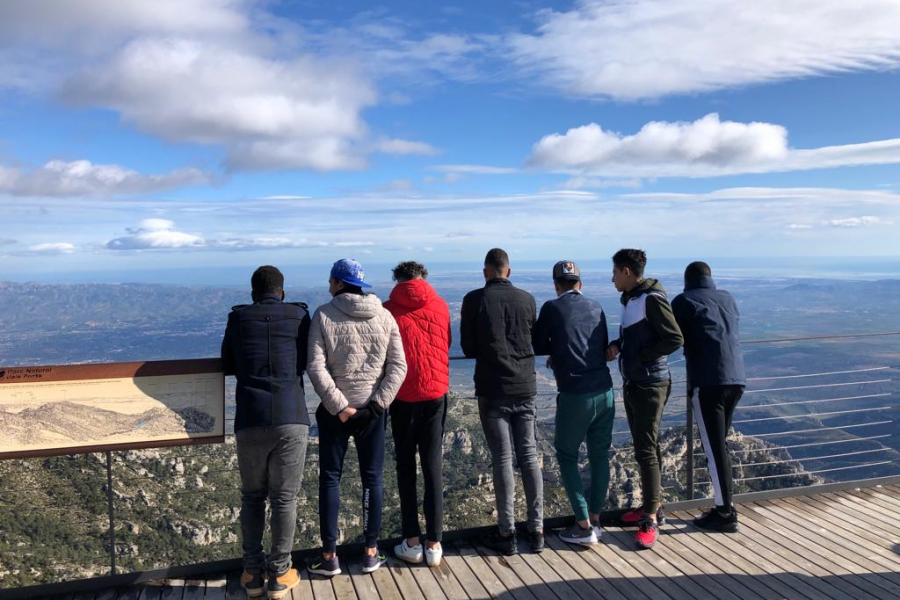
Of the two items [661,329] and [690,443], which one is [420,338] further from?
[690,443]

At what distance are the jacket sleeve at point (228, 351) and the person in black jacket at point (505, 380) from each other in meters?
1.45

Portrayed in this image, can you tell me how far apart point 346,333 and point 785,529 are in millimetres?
3712

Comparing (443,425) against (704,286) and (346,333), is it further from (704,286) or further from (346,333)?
(704,286)

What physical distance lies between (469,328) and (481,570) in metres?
1.58

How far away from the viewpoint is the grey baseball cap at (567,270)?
4043 millimetres

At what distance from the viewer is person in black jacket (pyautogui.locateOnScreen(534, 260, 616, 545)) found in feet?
13.1

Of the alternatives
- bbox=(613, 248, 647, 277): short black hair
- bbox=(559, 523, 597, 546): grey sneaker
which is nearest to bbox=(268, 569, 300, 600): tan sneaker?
bbox=(559, 523, 597, 546): grey sneaker

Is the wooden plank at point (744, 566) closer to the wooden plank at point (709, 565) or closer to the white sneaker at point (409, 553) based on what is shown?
the wooden plank at point (709, 565)

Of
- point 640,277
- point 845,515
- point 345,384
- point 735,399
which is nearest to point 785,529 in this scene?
point 845,515

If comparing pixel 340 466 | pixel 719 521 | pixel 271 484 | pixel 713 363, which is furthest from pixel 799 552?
pixel 271 484

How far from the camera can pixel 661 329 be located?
3.92m

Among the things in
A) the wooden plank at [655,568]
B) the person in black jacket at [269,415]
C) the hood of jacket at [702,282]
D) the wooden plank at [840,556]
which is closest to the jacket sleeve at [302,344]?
the person in black jacket at [269,415]

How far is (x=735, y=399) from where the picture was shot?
171 inches

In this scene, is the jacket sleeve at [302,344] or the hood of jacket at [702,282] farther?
the hood of jacket at [702,282]
